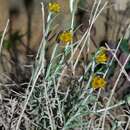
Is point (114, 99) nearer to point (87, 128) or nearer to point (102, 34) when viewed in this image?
point (87, 128)

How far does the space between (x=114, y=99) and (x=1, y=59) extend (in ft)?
1.36

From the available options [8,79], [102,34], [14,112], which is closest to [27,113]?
[14,112]

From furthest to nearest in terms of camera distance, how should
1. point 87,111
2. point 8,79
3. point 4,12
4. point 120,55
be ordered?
1. point 4,12
2. point 120,55
3. point 8,79
4. point 87,111

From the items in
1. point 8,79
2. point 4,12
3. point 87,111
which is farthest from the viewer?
point 4,12

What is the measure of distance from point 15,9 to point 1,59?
0.29m

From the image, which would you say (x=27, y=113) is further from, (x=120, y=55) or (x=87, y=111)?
(x=120, y=55)

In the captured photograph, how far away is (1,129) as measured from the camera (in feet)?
4.02

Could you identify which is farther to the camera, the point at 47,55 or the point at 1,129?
the point at 47,55

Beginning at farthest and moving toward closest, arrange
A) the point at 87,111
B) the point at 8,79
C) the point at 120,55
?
1. the point at 120,55
2. the point at 8,79
3. the point at 87,111

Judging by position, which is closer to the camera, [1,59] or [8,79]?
[8,79]

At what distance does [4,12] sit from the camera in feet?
5.65

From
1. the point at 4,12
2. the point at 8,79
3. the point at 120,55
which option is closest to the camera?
the point at 8,79

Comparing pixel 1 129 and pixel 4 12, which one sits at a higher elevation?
pixel 4 12

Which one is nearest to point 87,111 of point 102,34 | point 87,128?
point 87,128
